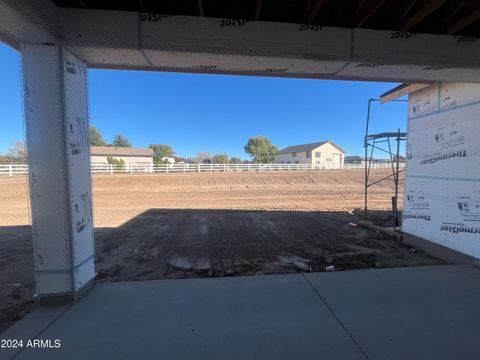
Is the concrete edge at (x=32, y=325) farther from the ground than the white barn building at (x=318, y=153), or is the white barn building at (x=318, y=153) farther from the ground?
the white barn building at (x=318, y=153)

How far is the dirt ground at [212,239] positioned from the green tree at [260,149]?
4652cm

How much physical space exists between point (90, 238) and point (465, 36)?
5.78m

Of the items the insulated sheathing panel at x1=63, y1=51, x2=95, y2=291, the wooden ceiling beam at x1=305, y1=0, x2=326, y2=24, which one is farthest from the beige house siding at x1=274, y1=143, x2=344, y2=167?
the insulated sheathing panel at x1=63, y1=51, x2=95, y2=291

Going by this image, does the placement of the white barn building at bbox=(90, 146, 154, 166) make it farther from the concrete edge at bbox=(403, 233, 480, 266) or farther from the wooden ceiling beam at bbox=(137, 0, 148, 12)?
the wooden ceiling beam at bbox=(137, 0, 148, 12)

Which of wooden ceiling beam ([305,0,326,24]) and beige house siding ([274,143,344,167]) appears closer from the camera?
wooden ceiling beam ([305,0,326,24])

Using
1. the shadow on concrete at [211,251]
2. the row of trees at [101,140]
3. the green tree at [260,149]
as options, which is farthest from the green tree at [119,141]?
the shadow on concrete at [211,251]

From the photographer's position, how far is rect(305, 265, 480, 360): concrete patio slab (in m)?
2.35

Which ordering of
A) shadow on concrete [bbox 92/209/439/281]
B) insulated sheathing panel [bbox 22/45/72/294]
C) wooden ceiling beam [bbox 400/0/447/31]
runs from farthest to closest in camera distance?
shadow on concrete [bbox 92/209/439/281] < insulated sheathing panel [bbox 22/45/72/294] < wooden ceiling beam [bbox 400/0/447/31]

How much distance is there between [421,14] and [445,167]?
3268mm

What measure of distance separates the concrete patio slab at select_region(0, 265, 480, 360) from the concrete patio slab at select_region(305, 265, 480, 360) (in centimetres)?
1

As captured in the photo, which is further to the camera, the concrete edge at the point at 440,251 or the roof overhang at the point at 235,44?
the concrete edge at the point at 440,251

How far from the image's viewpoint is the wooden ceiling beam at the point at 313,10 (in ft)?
9.06

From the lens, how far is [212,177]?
21.3 metres

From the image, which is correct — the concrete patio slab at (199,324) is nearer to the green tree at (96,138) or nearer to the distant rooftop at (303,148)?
the distant rooftop at (303,148)
